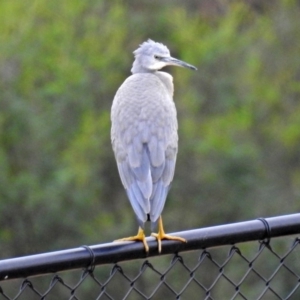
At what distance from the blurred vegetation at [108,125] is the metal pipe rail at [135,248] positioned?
13359 mm

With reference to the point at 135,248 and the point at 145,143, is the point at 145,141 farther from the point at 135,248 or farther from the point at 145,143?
the point at 135,248

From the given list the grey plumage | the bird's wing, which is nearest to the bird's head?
the grey plumage

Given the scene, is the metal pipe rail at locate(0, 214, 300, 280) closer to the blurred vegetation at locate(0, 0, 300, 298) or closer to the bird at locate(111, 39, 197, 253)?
the bird at locate(111, 39, 197, 253)

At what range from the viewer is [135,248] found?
289 centimetres

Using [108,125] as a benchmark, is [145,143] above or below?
above

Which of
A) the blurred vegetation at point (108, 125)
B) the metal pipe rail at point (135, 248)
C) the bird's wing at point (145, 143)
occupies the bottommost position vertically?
the blurred vegetation at point (108, 125)

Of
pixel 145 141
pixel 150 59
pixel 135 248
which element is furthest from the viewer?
pixel 150 59

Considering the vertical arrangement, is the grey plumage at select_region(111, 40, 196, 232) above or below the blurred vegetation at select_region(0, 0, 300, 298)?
above

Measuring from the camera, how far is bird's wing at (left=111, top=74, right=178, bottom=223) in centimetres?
410

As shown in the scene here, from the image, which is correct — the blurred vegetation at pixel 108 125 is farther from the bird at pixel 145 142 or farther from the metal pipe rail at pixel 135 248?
the metal pipe rail at pixel 135 248

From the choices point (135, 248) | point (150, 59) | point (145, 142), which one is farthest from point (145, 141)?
point (135, 248)

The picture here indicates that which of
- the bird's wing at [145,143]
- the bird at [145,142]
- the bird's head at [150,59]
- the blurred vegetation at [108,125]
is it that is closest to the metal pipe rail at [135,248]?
the bird at [145,142]

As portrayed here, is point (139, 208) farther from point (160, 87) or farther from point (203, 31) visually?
point (203, 31)

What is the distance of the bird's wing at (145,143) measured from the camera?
4.10 m
